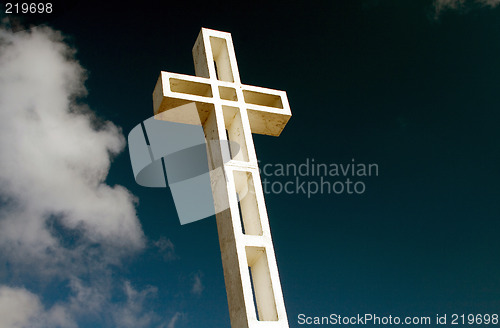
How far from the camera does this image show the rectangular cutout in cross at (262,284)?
14.4 ft

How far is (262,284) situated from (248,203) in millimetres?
864

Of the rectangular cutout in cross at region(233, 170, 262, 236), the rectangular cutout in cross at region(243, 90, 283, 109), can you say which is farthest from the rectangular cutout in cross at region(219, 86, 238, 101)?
the rectangular cutout in cross at region(233, 170, 262, 236)

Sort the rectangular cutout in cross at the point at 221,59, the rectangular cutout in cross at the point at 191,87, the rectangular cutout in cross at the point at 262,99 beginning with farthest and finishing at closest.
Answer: the rectangular cutout in cross at the point at 221,59
the rectangular cutout in cross at the point at 262,99
the rectangular cutout in cross at the point at 191,87

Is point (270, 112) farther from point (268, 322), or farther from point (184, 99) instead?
point (268, 322)

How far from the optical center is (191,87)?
5574 mm

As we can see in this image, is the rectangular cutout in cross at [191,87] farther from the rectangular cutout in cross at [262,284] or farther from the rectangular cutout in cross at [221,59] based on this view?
the rectangular cutout in cross at [262,284]

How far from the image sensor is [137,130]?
227 inches

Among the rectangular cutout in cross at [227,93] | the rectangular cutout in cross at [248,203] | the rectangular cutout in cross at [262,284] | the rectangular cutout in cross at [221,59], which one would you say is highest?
the rectangular cutout in cross at [221,59]

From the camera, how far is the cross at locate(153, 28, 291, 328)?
436 cm

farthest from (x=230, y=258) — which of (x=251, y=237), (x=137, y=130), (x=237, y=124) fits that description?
Answer: (x=137, y=130)

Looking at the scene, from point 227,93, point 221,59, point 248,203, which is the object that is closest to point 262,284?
point 248,203

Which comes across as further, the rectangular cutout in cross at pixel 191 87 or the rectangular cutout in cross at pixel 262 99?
the rectangular cutout in cross at pixel 262 99

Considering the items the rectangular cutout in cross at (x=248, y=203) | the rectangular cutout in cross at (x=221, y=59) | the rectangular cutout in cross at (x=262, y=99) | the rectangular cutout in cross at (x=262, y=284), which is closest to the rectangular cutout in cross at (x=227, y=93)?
the rectangular cutout in cross at (x=262, y=99)

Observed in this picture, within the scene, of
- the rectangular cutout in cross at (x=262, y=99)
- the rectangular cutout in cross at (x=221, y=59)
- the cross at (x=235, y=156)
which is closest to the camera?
the cross at (x=235, y=156)
